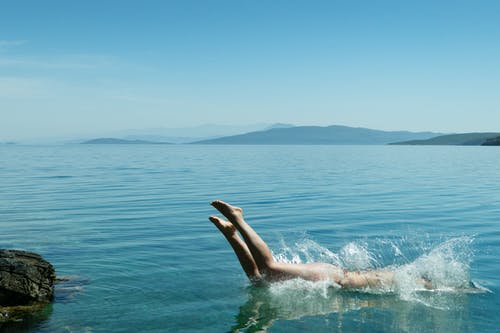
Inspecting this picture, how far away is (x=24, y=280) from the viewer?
11.3 m

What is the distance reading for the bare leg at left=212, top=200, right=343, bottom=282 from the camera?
1073 centimetres

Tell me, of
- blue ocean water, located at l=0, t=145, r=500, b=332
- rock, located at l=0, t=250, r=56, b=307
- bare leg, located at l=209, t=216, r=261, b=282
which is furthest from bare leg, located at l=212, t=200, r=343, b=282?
rock, located at l=0, t=250, r=56, b=307

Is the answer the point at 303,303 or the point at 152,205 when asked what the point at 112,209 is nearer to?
the point at 152,205

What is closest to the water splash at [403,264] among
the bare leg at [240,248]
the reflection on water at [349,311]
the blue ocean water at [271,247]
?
the blue ocean water at [271,247]

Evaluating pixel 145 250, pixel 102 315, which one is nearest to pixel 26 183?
pixel 145 250

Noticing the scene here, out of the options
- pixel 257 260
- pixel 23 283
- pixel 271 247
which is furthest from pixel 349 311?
pixel 271 247

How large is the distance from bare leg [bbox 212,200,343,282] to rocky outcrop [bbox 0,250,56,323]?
3.99 meters

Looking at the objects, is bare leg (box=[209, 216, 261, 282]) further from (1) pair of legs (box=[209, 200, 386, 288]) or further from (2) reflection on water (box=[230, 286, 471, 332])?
(2) reflection on water (box=[230, 286, 471, 332])

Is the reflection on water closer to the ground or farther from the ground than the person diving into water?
closer to the ground

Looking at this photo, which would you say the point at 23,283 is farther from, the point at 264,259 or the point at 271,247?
the point at 271,247

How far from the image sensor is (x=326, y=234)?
19672mm

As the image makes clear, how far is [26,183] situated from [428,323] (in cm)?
3736

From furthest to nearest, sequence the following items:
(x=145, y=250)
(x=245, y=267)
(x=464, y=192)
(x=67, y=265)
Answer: (x=464, y=192), (x=145, y=250), (x=67, y=265), (x=245, y=267)

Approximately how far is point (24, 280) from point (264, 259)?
195 inches
